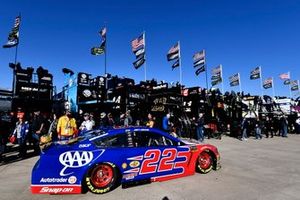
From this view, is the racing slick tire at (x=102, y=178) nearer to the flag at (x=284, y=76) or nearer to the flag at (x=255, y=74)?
the flag at (x=255, y=74)

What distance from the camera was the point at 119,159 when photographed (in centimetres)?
591

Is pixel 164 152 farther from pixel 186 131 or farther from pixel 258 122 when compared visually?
pixel 258 122

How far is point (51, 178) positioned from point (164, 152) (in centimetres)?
258

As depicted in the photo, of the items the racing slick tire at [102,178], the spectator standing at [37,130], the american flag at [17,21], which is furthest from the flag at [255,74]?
the racing slick tire at [102,178]

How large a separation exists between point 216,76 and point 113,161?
19580 mm

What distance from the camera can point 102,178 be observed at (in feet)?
19.0

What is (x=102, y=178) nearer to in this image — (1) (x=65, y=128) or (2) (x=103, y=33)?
(1) (x=65, y=128)

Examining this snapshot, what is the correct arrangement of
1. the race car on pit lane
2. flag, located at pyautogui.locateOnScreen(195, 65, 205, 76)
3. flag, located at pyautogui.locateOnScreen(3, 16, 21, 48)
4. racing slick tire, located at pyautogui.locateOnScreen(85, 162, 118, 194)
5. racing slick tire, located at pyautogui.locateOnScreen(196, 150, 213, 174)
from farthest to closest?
1. flag, located at pyautogui.locateOnScreen(195, 65, 205, 76)
2. flag, located at pyautogui.locateOnScreen(3, 16, 21, 48)
3. racing slick tire, located at pyautogui.locateOnScreen(196, 150, 213, 174)
4. racing slick tire, located at pyautogui.locateOnScreen(85, 162, 118, 194)
5. the race car on pit lane

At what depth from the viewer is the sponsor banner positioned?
5312mm

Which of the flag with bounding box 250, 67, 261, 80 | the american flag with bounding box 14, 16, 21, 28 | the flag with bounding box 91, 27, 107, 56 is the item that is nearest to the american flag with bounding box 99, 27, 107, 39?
the flag with bounding box 91, 27, 107, 56

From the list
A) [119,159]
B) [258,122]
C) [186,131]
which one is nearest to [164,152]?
[119,159]

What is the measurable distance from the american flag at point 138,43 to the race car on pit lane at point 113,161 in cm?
1334

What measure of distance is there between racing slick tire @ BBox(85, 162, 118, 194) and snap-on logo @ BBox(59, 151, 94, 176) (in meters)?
0.23

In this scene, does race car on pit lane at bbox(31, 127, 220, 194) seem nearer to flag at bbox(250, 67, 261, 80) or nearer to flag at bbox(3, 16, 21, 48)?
flag at bbox(3, 16, 21, 48)
